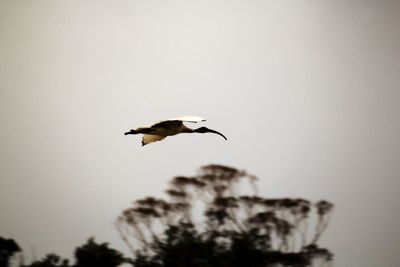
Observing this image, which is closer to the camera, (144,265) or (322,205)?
(144,265)

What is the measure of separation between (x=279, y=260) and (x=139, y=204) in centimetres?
55

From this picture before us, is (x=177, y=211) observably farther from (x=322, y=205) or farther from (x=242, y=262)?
(x=322, y=205)

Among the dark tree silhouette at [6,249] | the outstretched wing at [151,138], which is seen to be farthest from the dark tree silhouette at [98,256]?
the outstretched wing at [151,138]

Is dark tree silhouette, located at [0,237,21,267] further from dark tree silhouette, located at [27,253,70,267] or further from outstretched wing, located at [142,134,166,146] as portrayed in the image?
outstretched wing, located at [142,134,166,146]

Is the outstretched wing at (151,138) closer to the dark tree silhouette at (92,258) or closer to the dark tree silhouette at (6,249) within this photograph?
the dark tree silhouette at (92,258)

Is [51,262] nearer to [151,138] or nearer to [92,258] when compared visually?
[92,258]

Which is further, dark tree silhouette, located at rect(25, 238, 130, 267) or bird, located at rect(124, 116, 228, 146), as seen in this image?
dark tree silhouette, located at rect(25, 238, 130, 267)

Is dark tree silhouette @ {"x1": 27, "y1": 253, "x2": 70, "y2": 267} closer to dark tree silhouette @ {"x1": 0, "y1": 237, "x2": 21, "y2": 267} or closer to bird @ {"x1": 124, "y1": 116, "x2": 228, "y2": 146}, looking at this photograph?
dark tree silhouette @ {"x1": 0, "y1": 237, "x2": 21, "y2": 267}

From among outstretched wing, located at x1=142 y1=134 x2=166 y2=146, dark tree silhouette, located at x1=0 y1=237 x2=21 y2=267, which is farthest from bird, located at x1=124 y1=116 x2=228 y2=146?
dark tree silhouette, located at x1=0 y1=237 x2=21 y2=267

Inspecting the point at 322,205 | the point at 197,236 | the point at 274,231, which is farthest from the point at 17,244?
the point at 322,205

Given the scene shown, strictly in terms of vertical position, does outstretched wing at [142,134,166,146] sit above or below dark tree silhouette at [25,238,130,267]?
below

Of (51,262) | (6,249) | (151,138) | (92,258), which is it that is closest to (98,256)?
(92,258)

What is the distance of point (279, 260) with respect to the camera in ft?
4.24

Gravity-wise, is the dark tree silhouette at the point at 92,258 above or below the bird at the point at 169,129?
above
